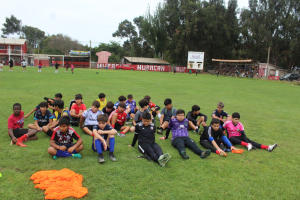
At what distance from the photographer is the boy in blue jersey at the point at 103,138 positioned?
4.91m

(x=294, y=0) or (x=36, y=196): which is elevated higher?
(x=294, y=0)

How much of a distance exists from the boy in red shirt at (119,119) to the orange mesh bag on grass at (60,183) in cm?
280

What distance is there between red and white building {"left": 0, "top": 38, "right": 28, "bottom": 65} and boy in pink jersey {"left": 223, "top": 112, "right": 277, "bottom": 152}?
58245 mm

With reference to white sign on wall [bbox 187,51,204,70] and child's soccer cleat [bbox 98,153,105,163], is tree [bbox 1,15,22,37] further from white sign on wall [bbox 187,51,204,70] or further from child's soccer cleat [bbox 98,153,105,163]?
child's soccer cleat [bbox 98,153,105,163]

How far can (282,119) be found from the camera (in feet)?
32.0

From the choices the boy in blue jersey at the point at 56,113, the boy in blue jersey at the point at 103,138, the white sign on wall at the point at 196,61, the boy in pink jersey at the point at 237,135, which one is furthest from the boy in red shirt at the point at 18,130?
the white sign on wall at the point at 196,61

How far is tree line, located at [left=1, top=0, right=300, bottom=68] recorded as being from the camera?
4766 centimetres

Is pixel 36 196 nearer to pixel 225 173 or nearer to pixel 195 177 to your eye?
pixel 195 177

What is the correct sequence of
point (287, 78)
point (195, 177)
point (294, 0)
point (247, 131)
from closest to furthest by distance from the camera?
point (195, 177) < point (247, 131) < point (287, 78) < point (294, 0)

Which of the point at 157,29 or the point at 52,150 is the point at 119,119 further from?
the point at 157,29

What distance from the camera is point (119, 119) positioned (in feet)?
23.7

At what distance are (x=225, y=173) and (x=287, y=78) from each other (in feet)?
144

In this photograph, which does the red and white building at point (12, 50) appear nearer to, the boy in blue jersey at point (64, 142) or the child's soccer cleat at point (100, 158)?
the boy in blue jersey at point (64, 142)

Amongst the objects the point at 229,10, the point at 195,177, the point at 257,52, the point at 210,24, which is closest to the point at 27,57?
the point at 210,24
